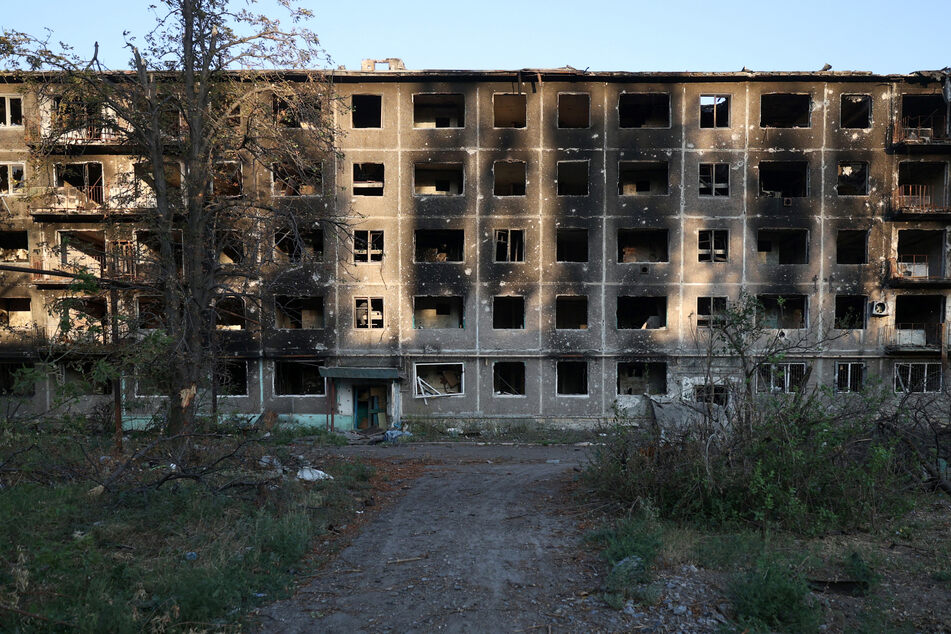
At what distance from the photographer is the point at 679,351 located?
21.1 meters

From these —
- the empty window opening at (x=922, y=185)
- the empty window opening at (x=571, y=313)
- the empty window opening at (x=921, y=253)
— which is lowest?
the empty window opening at (x=571, y=313)

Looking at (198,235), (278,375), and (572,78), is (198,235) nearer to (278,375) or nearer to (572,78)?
(278,375)

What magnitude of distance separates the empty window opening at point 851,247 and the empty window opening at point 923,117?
14.0 feet

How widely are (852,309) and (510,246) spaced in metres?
15.0

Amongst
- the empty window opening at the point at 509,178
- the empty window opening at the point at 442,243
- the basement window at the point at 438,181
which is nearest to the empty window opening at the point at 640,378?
the empty window opening at the point at 442,243

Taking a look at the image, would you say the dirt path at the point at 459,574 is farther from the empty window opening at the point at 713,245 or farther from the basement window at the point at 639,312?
the empty window opening at the point at 713,245

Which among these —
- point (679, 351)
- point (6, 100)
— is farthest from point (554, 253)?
point (6, 100)

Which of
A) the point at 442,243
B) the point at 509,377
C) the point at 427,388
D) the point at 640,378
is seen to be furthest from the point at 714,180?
the point at 427,388

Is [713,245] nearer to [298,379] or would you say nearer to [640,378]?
[640,378]

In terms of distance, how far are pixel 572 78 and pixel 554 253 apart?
7.40 meters

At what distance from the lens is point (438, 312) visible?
22656 mm

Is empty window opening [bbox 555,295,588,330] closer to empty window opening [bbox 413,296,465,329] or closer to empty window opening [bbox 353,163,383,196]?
empty window opening [bbox 413,296,465,329]

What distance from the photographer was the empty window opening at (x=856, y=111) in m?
21.5

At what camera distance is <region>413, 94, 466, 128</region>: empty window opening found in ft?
74.6
